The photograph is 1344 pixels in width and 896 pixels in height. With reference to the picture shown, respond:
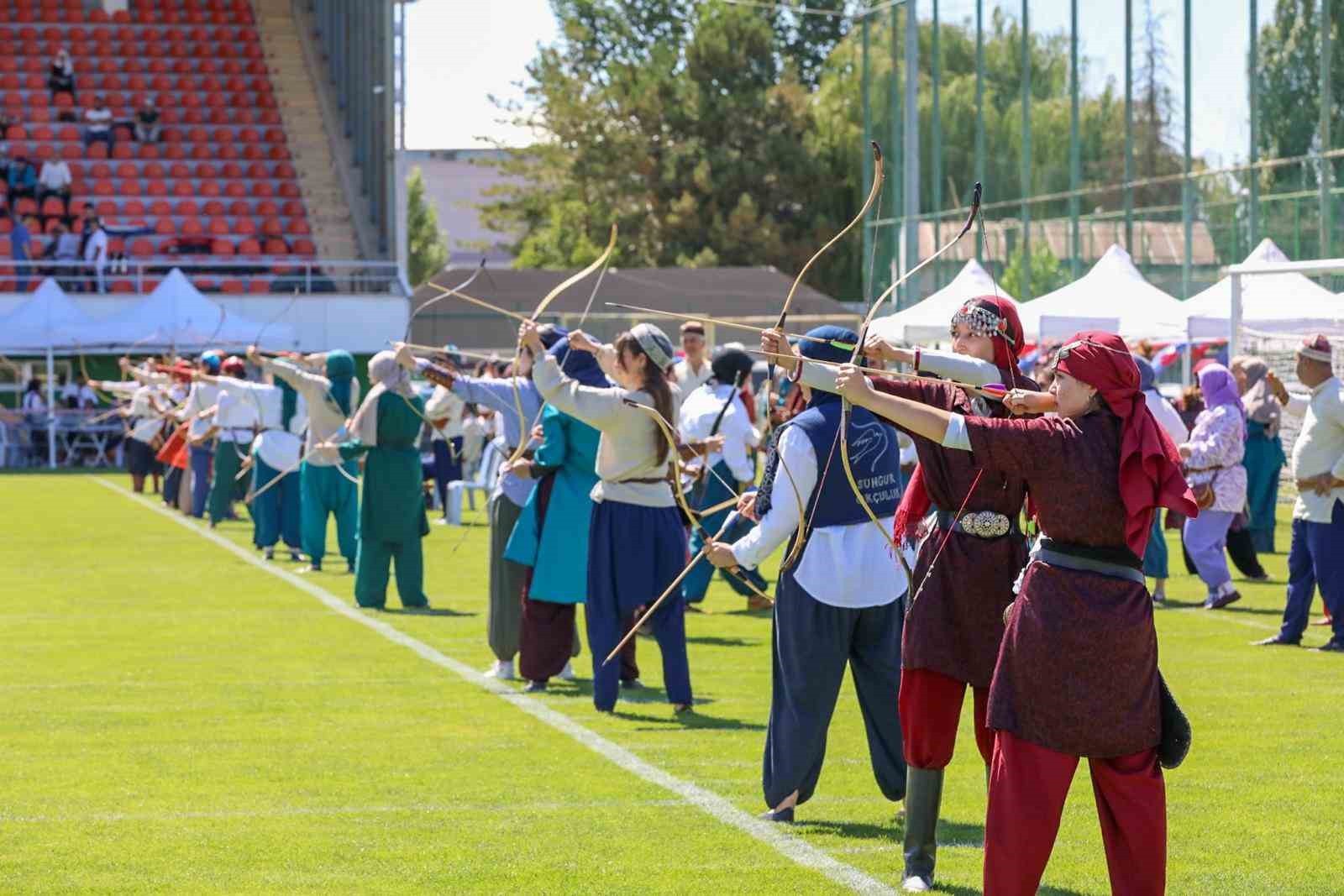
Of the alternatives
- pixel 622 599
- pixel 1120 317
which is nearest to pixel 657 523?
pixel 622 599

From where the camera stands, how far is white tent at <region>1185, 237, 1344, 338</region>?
715 inches

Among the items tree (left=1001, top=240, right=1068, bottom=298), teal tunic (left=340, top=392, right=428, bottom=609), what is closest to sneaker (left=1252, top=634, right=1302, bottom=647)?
teal tunic (left=340, top=392, right=428, bottom=609)

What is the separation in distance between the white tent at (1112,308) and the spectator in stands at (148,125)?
969 inches

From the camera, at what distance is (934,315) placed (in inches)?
901

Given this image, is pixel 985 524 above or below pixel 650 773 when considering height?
above

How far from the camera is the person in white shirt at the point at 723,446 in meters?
14.9

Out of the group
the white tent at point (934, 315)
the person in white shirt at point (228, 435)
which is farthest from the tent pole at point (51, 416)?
the white tent at point (934, 315)

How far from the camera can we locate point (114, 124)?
4234 cm

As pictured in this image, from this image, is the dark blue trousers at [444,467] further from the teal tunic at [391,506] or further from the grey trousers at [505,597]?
the grey trousers at [505,597]

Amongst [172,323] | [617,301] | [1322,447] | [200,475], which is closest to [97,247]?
[172,323]

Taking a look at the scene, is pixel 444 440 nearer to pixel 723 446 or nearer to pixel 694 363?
pixel 694 363

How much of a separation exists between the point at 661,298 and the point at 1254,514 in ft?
85.9

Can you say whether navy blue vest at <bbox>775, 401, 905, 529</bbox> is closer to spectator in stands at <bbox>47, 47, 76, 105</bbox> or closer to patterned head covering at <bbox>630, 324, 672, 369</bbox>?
patterned head covering at <bbox>630, 324, 672, 369</bbox>

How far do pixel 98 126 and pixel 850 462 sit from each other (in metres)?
37.0
